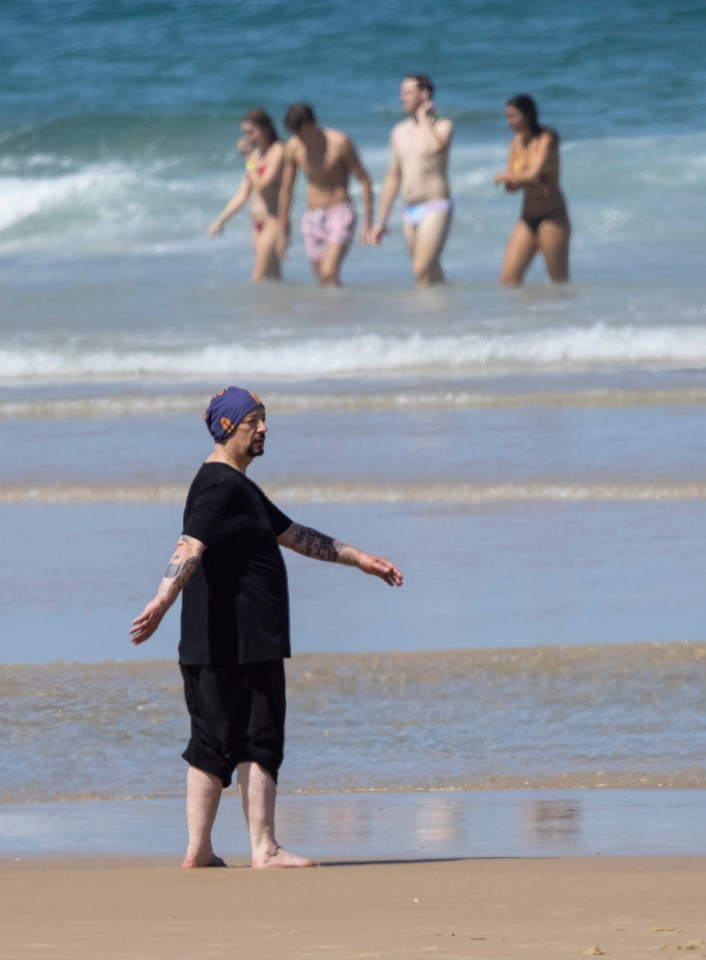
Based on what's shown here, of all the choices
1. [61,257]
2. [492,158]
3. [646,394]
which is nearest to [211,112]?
[492,158]

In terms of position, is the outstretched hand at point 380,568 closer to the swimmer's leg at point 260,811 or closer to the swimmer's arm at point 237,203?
the swimmer's leg at point 260,811

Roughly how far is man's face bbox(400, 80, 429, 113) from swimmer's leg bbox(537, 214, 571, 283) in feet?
4.39

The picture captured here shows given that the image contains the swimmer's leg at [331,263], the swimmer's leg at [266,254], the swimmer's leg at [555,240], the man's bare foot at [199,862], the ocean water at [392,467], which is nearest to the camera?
the man's bare foot at [199,862]

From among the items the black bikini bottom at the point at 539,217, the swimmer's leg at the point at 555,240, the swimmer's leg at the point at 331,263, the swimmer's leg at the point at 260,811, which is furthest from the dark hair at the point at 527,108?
the swimmer's leg at the point at 260,811

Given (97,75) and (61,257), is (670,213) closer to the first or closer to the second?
(61,257)

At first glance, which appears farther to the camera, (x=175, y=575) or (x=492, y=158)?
(x=492, y=158)

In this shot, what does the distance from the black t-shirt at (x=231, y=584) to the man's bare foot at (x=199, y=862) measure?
438 mm

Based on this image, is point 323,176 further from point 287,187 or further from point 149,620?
point 149,620

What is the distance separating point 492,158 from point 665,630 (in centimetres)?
1824

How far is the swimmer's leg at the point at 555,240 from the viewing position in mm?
14227

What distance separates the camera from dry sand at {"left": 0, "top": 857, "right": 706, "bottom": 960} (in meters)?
3.46

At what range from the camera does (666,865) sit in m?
4.10

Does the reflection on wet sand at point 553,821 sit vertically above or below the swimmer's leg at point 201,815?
below

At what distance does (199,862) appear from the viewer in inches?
169
